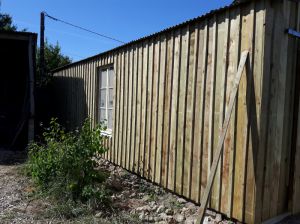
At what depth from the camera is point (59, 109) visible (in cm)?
1205

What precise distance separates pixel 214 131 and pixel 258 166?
0.78m

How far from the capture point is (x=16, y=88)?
1290 centimetres

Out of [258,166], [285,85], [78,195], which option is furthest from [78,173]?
[285,85]

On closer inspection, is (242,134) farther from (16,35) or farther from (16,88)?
(16,88)

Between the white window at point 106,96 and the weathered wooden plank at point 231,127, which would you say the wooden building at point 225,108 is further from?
the white window at point 106,96

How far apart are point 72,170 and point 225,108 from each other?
2.48 m

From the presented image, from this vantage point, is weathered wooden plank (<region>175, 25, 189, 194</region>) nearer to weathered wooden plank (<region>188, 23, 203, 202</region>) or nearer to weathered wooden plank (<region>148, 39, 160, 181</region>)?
weathered wooden plank (<region>188, 23, 203, 202</region>)

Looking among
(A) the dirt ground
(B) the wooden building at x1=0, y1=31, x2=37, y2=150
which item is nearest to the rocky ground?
(A) the dirt ground

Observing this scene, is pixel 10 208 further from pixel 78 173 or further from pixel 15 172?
pixel 15 172

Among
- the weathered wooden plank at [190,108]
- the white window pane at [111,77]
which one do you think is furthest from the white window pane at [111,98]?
the weathered wooden plank at [190,108]

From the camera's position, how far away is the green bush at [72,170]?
4824 mm

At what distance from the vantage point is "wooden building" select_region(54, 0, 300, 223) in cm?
378

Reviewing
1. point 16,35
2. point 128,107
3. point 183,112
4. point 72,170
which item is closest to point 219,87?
point 183,112

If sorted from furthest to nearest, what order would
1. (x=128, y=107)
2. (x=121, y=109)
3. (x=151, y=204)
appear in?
(x=121, y=109) < (x=128, y=107) < (x=151, y=204)
